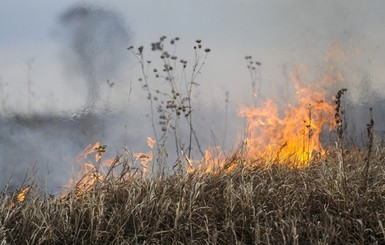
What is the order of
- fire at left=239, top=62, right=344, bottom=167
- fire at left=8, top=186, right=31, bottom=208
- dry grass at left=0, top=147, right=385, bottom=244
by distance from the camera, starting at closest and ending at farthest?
A: dry grass at left=0, top=147, right=385, bottom=244 → fire at left=8, top=186, right=31, bottom=208 → fire at left=239, top=62, right=344, bottom=167

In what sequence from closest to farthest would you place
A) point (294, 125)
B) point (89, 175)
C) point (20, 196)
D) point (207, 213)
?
point (207, 213) < point (20, 196) < point (89, 175) < point (294, 125)

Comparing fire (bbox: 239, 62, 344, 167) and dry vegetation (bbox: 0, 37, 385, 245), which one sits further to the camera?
fire (bbox: 239, 62, 344, 167)

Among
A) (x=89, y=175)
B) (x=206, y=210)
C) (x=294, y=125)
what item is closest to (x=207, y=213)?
(x=206, y=210)

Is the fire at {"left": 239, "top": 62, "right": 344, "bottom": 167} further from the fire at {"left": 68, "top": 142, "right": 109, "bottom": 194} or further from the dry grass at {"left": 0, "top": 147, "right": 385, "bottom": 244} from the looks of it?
the fire at {"left": 68, "top": 142, "right": 109, "bottom": 194}

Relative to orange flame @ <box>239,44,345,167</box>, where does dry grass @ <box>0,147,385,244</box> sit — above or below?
below

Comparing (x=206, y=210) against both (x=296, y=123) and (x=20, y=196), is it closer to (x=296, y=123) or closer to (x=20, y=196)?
(x=20, y=196)

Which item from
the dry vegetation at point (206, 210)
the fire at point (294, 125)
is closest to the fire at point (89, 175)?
the dry vegetation at point (206, 210)

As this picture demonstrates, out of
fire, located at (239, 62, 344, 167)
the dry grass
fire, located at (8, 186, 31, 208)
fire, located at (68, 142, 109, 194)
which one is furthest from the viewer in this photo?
fire, located at (239, 62, 344, 167)

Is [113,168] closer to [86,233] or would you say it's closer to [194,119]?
[86,233]

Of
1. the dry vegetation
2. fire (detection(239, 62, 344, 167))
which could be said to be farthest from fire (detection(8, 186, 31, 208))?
fire (detection(239, 62, 344, 167))

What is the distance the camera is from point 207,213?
466 cm

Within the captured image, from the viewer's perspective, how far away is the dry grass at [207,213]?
4.37m

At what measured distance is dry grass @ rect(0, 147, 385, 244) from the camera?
4367 mm

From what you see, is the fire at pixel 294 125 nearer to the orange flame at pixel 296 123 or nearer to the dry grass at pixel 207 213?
the orange flame at pixel 296 123
